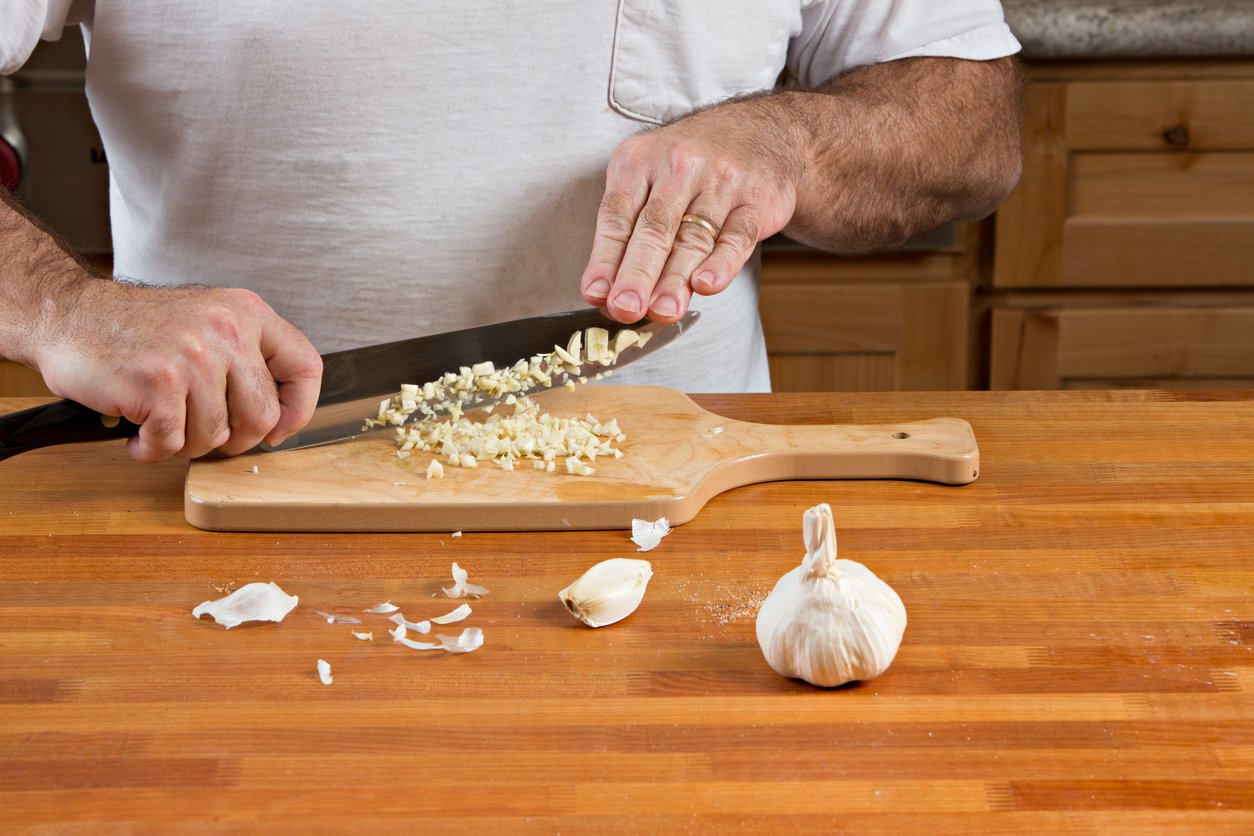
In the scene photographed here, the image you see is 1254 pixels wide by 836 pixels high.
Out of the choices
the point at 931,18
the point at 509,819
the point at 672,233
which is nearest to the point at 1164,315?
the point at 931,18

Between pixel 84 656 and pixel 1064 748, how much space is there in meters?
0.52

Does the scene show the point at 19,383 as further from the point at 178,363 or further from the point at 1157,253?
the point at 1157,253

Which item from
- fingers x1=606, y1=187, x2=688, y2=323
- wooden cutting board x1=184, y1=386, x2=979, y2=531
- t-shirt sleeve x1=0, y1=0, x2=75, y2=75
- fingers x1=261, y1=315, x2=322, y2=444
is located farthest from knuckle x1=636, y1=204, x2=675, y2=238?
t-shirt sleeve x1=0, y1=0, x2=75, y2=75

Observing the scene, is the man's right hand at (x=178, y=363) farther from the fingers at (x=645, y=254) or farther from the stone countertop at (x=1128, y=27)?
the stone countertop at (x=1128, y=27)

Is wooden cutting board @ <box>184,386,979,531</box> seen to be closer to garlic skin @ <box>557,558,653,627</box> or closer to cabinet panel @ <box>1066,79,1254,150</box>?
garlic skin @ <box>557,558,653,627</box>

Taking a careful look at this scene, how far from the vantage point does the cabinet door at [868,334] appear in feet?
6.23

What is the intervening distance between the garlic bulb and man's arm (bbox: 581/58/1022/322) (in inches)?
11.7

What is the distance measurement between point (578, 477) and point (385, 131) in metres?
0.41

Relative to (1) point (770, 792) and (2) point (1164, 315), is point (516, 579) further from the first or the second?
(2) point (1164, 315)

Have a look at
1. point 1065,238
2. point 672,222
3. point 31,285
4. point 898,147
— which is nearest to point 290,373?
point 31,285

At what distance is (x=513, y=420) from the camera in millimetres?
967

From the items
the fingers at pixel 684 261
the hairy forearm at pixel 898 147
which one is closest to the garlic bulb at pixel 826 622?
the fingers at pixel 684 261

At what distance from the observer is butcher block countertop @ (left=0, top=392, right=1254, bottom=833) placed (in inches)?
22.8

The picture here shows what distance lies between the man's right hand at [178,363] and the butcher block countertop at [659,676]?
0.07 m
